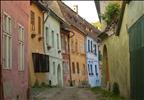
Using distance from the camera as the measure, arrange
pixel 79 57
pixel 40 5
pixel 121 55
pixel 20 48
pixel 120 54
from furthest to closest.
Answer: pixel 79 57 → pixel 40 5 → pixel 120 54 → pixel 121 55 → pixel 20 48

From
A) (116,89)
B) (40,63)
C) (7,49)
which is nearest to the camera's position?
(7,49)

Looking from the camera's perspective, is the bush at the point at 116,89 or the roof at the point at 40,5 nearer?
the bush at the point at 116,89

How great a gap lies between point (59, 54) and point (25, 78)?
76.0 feet

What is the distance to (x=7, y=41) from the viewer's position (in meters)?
16.3

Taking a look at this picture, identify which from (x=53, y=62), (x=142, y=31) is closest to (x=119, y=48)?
(x=142, y=31)

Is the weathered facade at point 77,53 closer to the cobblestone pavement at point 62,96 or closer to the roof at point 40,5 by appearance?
the roof at point 40,5

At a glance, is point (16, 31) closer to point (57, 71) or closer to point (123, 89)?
point (123, 89)

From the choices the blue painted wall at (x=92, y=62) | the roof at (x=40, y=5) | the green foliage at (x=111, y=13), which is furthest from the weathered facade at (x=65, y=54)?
the green foliage at (x=111, y=13)

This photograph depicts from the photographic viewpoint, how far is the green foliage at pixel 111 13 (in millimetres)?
27922

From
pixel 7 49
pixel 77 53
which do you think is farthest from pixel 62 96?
pixel 77 53

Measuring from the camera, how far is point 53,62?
130ft

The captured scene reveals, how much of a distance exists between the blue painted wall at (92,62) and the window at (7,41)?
→ 151 feet

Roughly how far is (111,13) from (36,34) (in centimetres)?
593

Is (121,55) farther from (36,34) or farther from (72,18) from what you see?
(72,18)
